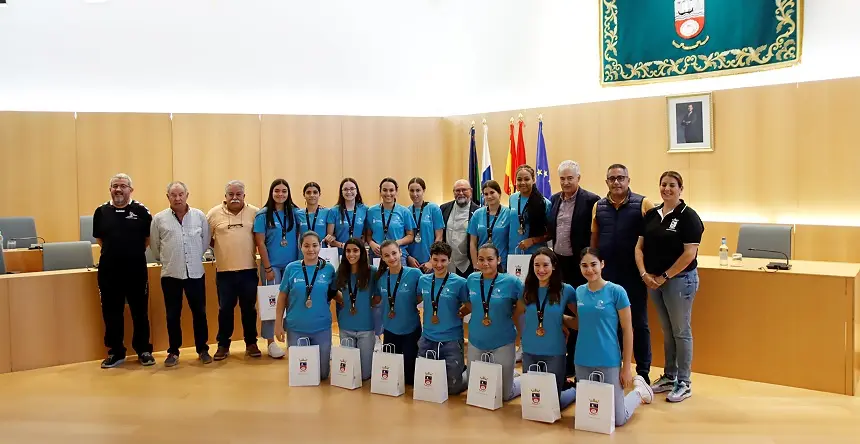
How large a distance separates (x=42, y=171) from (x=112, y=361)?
3665 mm

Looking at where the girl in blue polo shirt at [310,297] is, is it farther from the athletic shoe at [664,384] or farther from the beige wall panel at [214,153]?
the beige wall panel at [214,153]

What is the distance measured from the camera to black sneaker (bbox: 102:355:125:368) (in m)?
5.36

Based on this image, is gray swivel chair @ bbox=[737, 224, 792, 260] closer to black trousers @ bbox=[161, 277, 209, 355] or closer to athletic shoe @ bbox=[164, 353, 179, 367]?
black trousers @ bbox=[161, 277, 209, 355]

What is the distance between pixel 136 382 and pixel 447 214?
106 inches

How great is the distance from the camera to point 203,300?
217 inches

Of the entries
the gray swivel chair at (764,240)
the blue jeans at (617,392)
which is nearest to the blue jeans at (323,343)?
the blue jeans at (617,392)

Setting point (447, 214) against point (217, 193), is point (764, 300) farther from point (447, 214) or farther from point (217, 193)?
point (217, 193)

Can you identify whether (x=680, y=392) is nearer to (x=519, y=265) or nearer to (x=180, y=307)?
(x=519, y=265)

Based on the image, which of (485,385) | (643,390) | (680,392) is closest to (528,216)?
(485,385)

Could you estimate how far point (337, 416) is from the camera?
4117mm

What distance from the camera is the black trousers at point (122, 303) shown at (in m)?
5.30

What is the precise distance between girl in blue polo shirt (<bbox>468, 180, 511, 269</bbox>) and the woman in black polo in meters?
1.06

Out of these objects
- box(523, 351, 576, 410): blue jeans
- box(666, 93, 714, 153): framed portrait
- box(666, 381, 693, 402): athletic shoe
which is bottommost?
box(666, 381, 693, 402): athletic shoe

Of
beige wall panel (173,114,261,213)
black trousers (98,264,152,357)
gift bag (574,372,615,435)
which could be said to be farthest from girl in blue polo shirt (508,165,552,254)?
beige wall panel (173,114,261,213)
